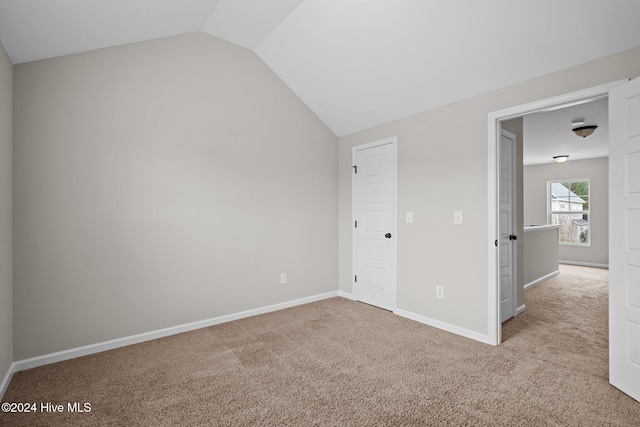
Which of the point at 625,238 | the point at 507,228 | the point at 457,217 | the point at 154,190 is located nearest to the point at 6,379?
the point at 154,190

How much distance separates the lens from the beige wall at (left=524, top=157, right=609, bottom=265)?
7.02m

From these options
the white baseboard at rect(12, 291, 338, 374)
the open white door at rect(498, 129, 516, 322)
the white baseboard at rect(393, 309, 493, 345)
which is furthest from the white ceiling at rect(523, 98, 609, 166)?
the white baseboard at rect(12, 291, 338, 374)

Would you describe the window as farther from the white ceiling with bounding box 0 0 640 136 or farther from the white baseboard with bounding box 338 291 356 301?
the white ceiling with bounding box 0 0 640 136

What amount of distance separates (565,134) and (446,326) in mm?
4155

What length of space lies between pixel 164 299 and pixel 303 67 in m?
2.89

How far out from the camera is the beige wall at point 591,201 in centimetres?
702

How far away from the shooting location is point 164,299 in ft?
10.3

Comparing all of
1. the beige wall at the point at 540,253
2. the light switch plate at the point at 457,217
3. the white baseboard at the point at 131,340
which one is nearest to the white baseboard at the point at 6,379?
the white baseboard at the point at 131,340

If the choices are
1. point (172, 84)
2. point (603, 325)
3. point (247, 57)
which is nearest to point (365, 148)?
point (247, 57)

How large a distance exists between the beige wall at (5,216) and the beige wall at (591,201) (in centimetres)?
958

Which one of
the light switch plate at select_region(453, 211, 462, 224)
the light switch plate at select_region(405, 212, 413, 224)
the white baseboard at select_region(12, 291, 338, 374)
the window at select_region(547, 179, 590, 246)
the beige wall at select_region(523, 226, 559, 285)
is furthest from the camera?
the window at select_region(547, 179, 590, 246)

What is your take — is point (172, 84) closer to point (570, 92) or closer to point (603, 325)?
point (570, 92)

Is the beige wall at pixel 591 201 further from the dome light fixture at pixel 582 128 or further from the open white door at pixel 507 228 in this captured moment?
the open white door at pixel 507 228

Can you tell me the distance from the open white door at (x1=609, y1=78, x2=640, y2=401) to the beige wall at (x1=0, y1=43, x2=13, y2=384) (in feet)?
13.7
